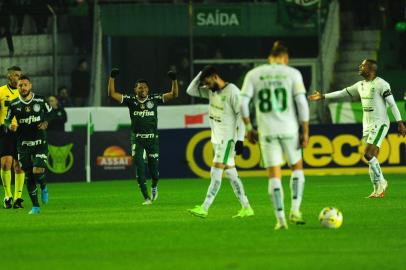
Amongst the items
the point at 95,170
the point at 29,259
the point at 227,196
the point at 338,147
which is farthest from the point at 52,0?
the point at 29,259

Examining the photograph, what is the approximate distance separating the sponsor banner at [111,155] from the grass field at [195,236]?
24.5 ft

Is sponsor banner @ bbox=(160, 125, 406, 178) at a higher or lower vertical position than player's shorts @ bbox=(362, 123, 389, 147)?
lower

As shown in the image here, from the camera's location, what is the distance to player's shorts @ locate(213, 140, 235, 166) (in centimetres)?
1678

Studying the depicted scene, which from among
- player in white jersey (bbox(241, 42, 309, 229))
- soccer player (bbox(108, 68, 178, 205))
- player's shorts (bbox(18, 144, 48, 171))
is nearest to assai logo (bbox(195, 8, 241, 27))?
soccer player (bbox(108, 68, 178, 205))

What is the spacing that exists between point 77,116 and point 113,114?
3.15 ft

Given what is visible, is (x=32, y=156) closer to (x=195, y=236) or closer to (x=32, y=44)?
(x=195, y=236)

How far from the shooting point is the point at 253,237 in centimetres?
1380

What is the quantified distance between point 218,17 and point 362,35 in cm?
473

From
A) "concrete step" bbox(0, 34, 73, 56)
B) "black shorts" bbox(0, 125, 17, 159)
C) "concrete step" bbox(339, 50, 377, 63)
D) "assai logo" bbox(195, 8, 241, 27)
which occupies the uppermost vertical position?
"assai logo" bbox(195, 8, 241, 27)

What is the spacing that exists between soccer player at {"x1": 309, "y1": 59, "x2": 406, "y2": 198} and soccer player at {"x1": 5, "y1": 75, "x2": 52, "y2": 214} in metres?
5.37

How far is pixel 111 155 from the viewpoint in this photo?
29578mm

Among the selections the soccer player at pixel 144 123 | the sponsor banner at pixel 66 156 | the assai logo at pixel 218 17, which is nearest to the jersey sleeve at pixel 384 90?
the soccer player at pixel 144 123

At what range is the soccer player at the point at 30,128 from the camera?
18938 millimetres

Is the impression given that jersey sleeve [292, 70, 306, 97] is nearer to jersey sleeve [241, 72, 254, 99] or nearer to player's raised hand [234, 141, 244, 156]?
jersey sleeve [241, 72, 254, 99]
